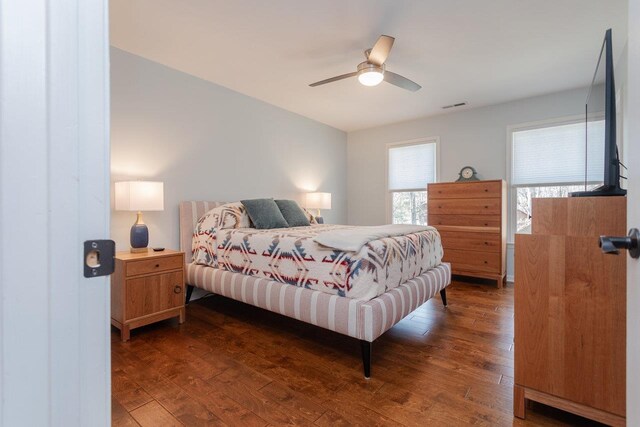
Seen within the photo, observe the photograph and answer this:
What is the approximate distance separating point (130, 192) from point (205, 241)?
0.80 metres

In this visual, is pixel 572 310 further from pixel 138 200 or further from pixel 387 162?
pixel 387 162

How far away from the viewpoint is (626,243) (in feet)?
2.12

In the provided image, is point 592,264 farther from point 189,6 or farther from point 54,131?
point 189,6

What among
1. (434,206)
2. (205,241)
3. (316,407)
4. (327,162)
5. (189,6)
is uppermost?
(189,6)

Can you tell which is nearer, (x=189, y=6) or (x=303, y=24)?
(x=189, y=6)

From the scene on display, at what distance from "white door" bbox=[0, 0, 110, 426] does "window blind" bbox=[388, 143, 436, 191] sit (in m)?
4.76

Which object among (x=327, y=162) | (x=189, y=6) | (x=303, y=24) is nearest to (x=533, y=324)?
(x=303, y=24)

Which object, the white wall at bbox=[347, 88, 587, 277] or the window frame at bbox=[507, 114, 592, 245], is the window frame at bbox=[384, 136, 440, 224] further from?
the window frame at bbox=[507, 114, 592, 245]

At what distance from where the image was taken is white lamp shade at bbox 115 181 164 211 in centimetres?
242

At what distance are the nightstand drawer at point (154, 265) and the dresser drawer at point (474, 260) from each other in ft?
10.8

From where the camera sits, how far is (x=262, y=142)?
4.00m

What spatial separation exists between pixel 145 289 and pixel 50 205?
7.37 ft

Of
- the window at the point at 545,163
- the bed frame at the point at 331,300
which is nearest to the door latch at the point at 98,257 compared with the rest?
the bed frame at the point at 331,300

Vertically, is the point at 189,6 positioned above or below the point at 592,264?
above
